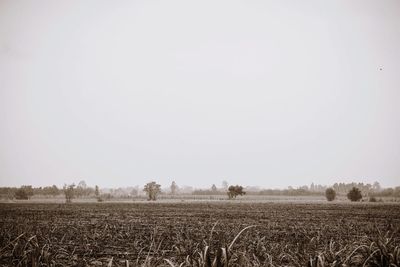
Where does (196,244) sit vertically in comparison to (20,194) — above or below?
above

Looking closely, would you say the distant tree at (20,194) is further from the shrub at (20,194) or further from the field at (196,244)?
the field at (196,244)

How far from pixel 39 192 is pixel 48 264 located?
6924 inches

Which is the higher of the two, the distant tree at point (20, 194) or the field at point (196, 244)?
the field at point (196, 244)

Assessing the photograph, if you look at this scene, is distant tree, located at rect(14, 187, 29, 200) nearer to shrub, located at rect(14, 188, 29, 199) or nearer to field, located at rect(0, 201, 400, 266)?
shrub, located at rect(14, 188, 29, 199)

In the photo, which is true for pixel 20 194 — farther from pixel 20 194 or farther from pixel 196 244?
pixel 196 244

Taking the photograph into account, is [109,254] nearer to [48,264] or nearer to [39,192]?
[48,264]

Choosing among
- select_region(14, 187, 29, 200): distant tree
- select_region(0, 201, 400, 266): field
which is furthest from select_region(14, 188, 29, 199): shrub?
select_region(0, 201, 400, 266): field

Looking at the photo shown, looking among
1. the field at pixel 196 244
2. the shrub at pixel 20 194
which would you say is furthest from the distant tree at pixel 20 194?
the field at pixel 196 244

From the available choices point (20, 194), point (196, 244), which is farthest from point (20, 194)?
point (196, 244)

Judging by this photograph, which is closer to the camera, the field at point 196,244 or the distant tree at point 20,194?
the field at point 196,244

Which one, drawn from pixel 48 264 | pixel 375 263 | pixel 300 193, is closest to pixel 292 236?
pixel 375 263

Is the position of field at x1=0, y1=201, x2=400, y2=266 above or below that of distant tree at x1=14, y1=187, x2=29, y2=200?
above

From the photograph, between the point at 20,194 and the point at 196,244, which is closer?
the point at 196,244

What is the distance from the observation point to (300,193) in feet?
564
